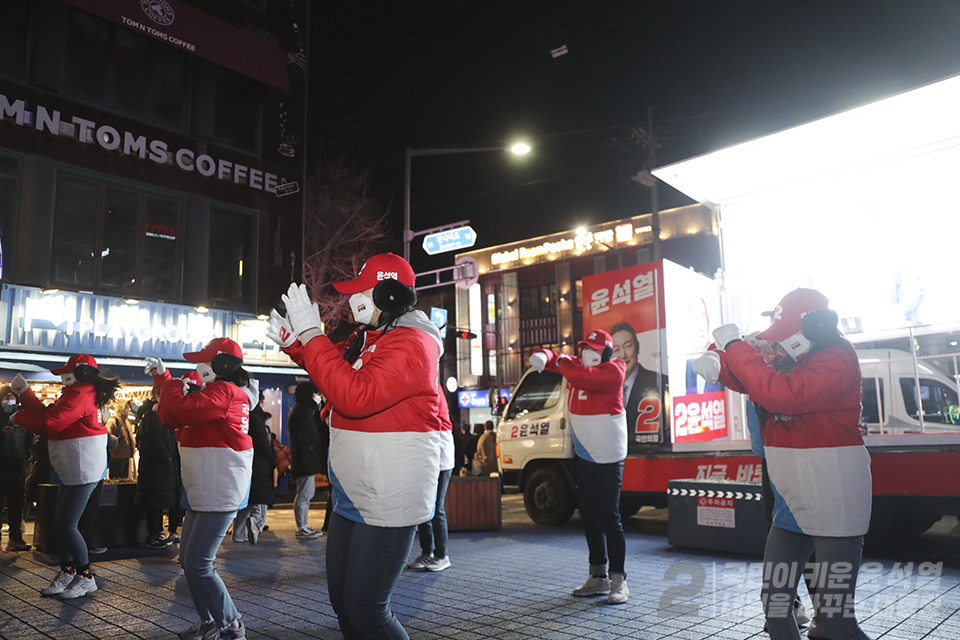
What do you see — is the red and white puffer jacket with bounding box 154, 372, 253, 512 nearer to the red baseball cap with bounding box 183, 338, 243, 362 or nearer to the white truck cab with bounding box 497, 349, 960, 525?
the red baseball cap with bounding box 183, 338, 243, 362

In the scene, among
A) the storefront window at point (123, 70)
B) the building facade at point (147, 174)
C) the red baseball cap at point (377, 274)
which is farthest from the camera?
the storefront window at point (123, 70)

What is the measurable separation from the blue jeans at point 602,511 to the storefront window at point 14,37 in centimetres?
1330

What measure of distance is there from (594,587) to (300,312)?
12.9ft

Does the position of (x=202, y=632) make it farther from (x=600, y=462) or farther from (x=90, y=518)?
(x=90, y=518)

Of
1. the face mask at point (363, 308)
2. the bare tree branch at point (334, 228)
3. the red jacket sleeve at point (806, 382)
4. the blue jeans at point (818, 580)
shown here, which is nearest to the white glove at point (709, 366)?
the red jacket sleeve at point (806, 382)

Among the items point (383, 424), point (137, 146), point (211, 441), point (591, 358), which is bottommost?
point (211, 441)

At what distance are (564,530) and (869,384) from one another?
15.1 feet

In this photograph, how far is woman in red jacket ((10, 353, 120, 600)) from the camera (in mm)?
5461

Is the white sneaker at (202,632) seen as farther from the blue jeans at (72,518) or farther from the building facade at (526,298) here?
the building facade at (526,298)

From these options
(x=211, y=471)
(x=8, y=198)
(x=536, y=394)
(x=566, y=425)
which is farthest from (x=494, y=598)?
(x=8, y=198)

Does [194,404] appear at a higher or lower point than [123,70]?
lower

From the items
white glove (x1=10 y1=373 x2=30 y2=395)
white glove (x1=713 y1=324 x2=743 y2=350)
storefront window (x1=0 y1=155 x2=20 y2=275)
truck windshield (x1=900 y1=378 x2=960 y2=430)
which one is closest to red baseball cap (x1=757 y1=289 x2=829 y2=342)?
white glove (x1=713 y1=324 x2=743 y2=350)

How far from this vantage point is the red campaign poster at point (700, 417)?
8836 mm

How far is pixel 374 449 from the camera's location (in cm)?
260
